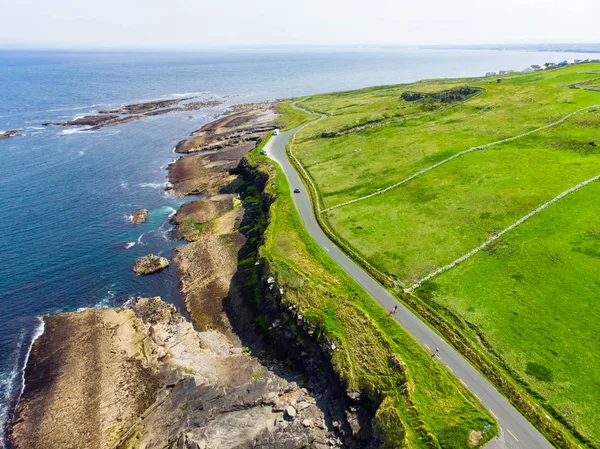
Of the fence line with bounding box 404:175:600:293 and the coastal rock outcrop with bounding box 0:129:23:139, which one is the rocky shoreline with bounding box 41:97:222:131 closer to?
the coastal rock outcrop with bounding box 0:129:23:139

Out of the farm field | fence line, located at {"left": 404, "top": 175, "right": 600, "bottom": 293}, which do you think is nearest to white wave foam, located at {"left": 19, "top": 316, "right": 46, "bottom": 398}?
fence line, located at {"left": 404, "top": 175, "right": 600, "bottom": 293}

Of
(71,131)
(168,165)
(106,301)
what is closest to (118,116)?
(71,131)

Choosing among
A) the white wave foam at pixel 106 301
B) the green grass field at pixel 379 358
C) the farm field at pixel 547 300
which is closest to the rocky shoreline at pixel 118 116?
the white wave foam at pixel 106 301

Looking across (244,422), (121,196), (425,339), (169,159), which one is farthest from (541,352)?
(169,159)

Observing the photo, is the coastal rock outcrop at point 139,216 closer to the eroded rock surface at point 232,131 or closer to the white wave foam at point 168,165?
the white wave foam at point 168,165

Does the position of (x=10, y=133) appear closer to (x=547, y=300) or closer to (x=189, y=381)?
(x=189, y=381)

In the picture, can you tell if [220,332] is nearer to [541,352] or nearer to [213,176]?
[541,352]
